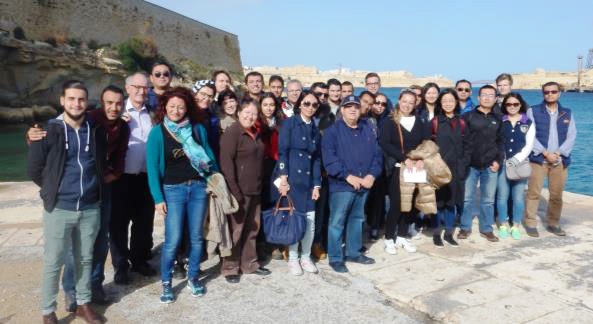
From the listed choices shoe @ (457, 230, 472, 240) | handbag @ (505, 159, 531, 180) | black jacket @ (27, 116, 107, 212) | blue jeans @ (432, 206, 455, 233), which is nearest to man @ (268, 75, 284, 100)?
blue jeans @ (432, 206, 455, 233)

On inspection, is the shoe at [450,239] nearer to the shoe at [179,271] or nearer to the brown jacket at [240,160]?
the brown jacket at [240,160]

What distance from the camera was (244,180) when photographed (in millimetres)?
4238

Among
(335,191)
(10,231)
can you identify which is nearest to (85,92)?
(335,191)

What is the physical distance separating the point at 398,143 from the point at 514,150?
1616 millimetres

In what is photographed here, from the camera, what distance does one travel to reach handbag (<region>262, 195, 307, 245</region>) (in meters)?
4.44

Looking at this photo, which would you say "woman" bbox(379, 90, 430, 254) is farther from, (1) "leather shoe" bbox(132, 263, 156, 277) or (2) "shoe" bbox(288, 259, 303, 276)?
(1) "leather shoe" bbox(132, 263, 156, 277)

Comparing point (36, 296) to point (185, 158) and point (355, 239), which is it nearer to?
point (185, 158)

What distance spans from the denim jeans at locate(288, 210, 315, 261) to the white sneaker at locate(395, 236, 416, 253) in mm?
1214

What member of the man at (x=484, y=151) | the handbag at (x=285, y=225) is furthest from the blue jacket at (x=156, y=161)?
the man at (x=484, y=151)

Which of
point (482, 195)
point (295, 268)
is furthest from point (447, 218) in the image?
point (295, 268)

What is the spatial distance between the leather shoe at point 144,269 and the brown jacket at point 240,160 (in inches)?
44.3

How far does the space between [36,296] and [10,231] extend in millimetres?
2319

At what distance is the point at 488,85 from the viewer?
5.54 m

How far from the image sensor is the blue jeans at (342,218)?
15.2 ft
